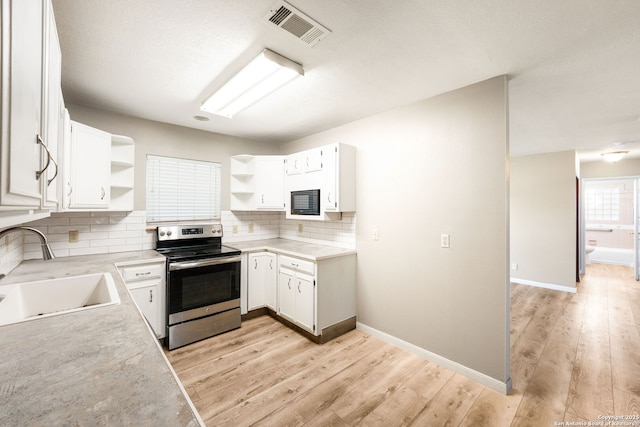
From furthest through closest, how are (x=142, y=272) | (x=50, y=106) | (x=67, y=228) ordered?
(x=67, y=228)
(x=142, y=272)
(x=50, y=106)

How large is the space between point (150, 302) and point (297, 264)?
1479 mm

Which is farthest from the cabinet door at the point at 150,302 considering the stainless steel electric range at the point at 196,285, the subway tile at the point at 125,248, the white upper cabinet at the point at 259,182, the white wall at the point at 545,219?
the white wall at the point at 545,219

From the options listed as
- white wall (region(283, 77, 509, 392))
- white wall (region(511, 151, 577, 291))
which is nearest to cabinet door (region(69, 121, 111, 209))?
white wall (region(283, 77, 509, 392))

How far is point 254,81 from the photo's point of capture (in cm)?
210

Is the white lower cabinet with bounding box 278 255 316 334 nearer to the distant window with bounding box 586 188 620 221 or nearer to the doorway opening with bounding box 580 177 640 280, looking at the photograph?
the doorway opening with bounding box 580 177 640 280

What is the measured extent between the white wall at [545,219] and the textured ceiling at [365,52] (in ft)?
6.29

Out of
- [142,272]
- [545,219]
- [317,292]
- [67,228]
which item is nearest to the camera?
[142,272]

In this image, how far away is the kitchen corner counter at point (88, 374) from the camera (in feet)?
2.14

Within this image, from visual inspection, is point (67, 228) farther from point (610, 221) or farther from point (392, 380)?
point (610, 221)

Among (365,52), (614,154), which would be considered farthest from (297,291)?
(614,154)

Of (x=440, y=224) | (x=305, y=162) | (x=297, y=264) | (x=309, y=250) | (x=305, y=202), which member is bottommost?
(x=297, y=264)

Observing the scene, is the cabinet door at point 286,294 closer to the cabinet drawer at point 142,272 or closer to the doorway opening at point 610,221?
the cabinet drawer at point 142,272

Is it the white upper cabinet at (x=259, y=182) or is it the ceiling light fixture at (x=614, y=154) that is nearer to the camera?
the white upper cabinet at (x=259, y=182)

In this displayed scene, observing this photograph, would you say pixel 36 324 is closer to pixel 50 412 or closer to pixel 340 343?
pixel 50 412
